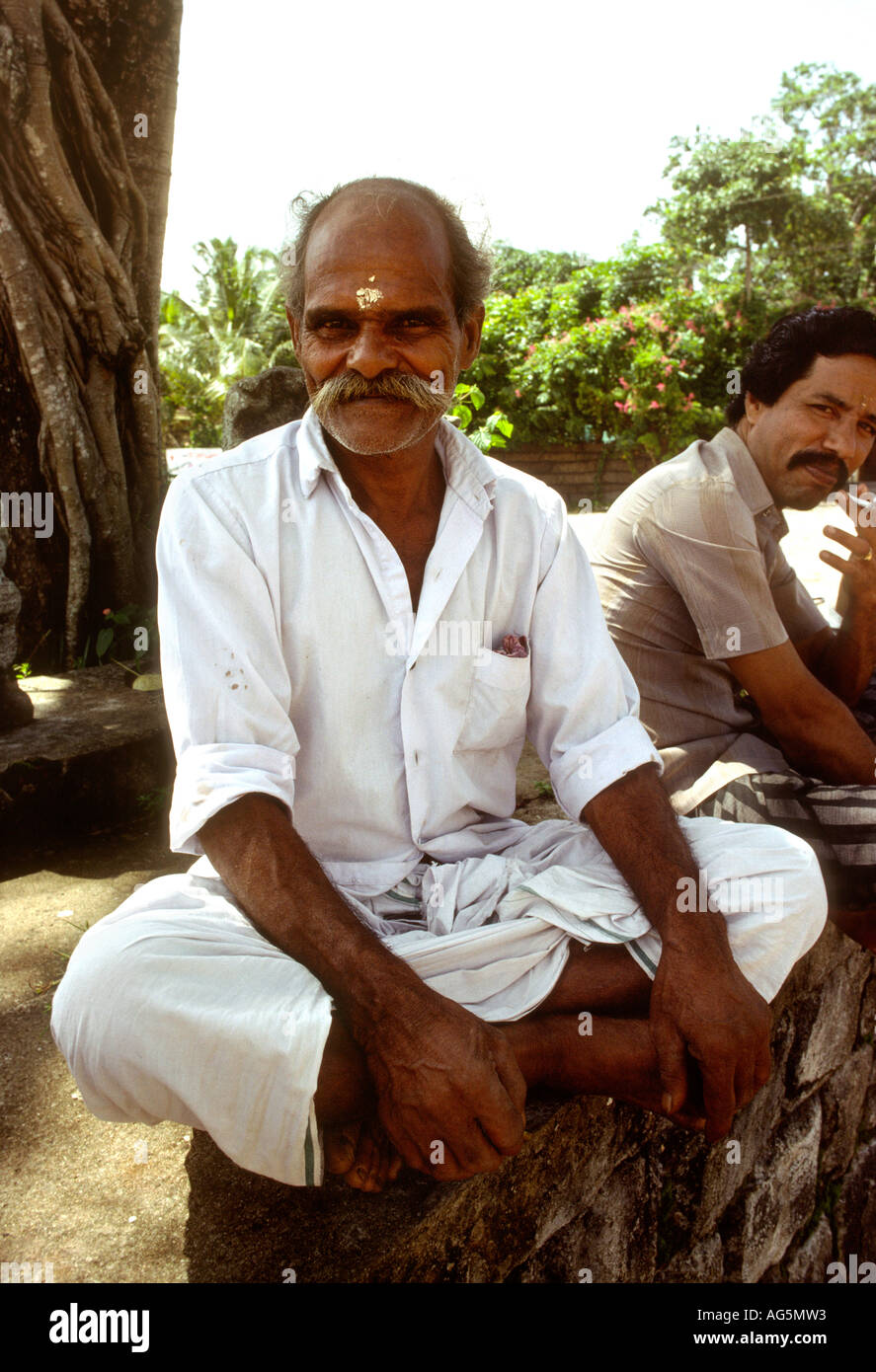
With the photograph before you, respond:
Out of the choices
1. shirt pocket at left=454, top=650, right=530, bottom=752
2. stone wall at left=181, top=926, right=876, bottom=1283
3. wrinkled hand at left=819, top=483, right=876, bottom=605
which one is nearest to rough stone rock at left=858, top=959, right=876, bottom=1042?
stone wall at left=181, top=926, right=876, bottom=1283

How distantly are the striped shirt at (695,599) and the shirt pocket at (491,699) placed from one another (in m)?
0.73

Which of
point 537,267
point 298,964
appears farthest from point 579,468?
point 298,964

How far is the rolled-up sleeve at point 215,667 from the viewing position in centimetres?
173

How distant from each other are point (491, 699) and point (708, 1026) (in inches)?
29.6

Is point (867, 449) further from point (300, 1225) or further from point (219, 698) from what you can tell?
point (300, 1225)

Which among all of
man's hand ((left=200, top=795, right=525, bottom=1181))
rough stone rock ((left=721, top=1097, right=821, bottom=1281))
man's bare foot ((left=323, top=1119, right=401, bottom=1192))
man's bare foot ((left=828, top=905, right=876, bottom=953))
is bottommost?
rough stone rock ((left=721, top=1097, right=821, bottom=1281))

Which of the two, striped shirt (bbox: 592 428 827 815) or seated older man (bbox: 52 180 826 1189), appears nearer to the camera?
seated older man (bbox: 52 180 826 1189)

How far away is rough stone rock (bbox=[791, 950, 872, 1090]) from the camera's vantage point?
287cm

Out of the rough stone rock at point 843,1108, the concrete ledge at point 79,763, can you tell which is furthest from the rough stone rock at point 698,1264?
the concrete ledge at point 79,763

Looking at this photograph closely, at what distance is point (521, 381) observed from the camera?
50.6 feet

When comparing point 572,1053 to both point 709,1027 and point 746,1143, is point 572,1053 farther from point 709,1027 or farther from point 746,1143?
point 746,1143

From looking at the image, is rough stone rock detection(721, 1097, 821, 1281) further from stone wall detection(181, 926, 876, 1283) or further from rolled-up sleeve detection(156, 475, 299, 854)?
rolled-up sleeve detection(156, 475, 299, 854)

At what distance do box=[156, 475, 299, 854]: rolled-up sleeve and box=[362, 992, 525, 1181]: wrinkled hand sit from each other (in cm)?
46

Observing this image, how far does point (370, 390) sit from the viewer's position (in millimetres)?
2033
